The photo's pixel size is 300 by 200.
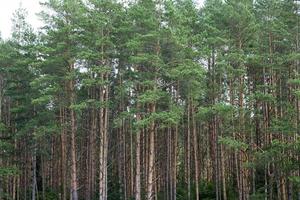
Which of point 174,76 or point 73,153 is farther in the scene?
point 73,153

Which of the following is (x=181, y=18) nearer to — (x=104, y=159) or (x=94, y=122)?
(x=104, y=159)

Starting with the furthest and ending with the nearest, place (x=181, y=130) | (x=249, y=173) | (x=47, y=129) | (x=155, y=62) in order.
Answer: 1. (x=181, y=130)
2. (x=249, y=173)
3. (x=47, y=129)
4. (x=155, y=62)

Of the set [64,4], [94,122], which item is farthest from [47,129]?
[64,4]

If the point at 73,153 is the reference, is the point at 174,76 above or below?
above

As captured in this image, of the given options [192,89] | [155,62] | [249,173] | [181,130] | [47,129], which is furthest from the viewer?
[181,130]

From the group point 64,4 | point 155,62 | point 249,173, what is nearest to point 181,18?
point 155,62

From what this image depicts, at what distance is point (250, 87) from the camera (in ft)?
84.2

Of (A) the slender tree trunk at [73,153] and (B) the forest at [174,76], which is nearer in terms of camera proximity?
(B) the forest at [174,76]

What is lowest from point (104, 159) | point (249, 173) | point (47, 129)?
point (249, 173)

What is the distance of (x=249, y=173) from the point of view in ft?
82.9

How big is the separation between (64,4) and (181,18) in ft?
21.5

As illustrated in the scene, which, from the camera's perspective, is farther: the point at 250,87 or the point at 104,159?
the point at 250,87

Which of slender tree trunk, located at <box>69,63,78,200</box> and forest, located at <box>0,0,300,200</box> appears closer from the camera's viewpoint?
forest, located at <box>0,0,300,200</box>

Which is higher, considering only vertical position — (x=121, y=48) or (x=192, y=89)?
(x=121, y=48)
